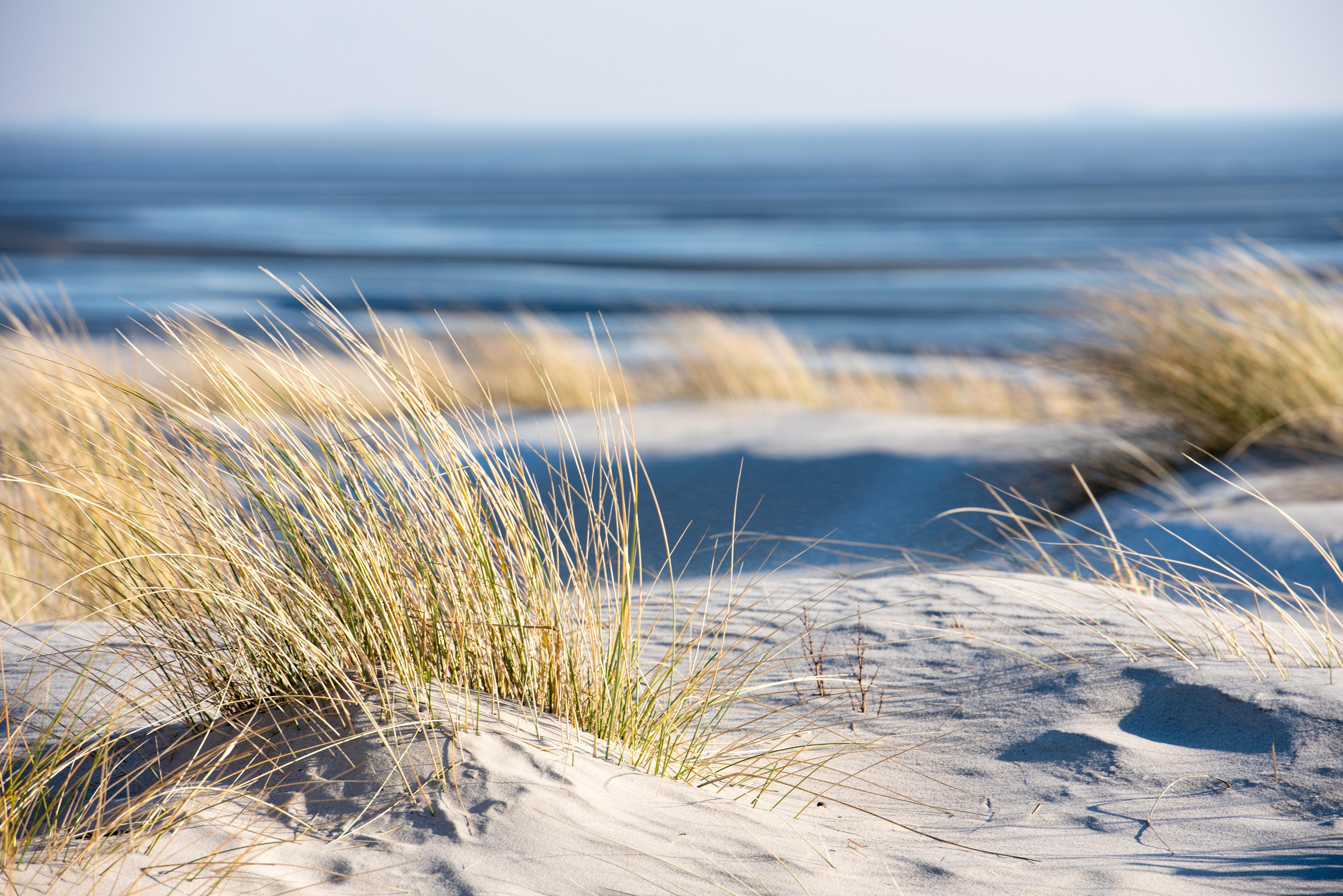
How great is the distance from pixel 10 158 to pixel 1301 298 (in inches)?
3905

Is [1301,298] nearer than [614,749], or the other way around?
[614,749]

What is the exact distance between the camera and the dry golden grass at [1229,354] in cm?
447

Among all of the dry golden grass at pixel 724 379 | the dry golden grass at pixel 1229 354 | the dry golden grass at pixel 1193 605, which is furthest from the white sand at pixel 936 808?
the dry golden grass at pixel 724 379

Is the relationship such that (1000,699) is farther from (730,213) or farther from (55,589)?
(730,213)

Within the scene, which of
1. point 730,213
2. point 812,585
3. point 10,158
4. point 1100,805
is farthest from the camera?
point 10,158

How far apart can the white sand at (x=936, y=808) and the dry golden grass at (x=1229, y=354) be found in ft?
7.78

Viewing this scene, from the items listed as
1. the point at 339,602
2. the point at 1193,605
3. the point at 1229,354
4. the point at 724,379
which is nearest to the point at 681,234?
the point at 724,379

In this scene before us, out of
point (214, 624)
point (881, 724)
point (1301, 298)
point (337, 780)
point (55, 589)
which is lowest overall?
point (881, 724)

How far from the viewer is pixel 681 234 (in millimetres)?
29141

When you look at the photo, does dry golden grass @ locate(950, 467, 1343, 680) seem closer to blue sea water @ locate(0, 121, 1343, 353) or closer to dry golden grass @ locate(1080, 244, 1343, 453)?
dry golden grass @ locate(1080, 244, 1343, 453)

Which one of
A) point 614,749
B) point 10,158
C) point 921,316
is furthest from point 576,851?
point 10,158

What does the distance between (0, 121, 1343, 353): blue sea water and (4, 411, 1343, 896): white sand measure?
2086 mm

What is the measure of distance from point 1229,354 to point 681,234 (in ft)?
83.0

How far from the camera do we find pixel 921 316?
14.8m
